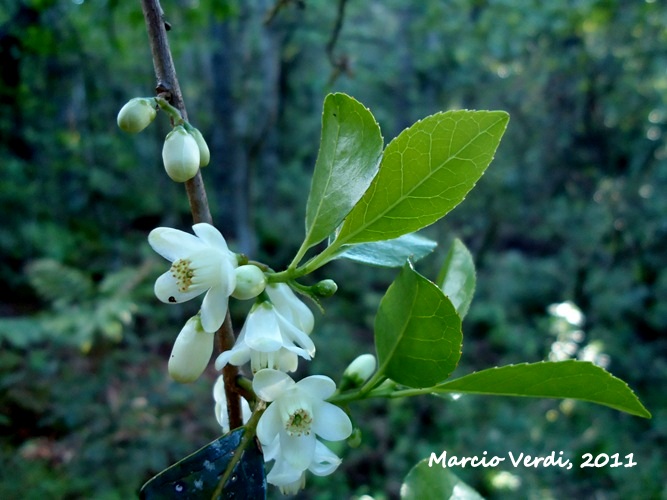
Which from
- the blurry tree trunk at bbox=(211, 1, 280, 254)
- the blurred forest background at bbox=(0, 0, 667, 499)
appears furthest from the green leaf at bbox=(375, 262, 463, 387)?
the blurry tree trunk at bbox=(211, 1, 280, 254)

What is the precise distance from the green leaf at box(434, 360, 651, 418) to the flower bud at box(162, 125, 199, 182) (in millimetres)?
351

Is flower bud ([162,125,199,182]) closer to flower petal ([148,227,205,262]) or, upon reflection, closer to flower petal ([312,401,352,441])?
flower petal ([148,227,205,262])

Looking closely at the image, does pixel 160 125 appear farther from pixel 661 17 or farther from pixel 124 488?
pixel 661 17

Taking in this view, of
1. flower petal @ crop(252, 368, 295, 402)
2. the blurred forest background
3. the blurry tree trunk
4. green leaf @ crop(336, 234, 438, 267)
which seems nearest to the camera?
flower petal @ crop(252, 368, 295, 402)

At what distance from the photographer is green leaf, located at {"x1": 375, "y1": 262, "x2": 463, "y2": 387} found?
0.49 meters

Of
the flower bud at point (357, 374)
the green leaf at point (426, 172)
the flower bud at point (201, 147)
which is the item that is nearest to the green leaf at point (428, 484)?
the flower bud at point (357, 374)

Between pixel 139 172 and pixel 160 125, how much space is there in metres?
2.96

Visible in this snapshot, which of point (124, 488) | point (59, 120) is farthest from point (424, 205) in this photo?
point (59, 120)

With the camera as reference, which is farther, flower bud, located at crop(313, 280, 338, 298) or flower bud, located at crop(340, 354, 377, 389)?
flower bud, located at crop(340, 354, 377, 389)

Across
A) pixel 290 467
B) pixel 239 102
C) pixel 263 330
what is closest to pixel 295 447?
pixel 290 467

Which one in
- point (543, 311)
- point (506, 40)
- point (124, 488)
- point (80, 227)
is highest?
point (506, 40)

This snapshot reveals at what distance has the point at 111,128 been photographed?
19.1 feet

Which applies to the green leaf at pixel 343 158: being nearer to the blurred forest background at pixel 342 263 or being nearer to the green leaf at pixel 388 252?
the green leaf at pixel 388 252

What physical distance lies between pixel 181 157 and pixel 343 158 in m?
→ 0.16
